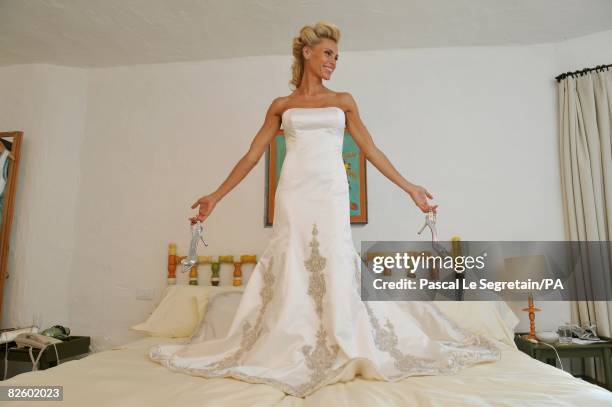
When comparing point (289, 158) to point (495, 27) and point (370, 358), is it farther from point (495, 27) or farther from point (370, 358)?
point (495, 27)

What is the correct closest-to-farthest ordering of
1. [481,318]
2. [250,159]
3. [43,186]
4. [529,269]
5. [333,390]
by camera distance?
[333,390] < [250,159] < [481,318] < [529,269] < [43,186]

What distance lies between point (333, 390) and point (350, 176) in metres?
2.19

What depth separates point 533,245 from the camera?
130 inches

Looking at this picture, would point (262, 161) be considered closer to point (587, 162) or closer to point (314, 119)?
point (314, 119)

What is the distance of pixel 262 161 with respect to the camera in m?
3.57

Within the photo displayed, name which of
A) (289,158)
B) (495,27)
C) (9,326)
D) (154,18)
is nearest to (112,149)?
(154,18)

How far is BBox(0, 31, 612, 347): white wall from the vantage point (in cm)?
341

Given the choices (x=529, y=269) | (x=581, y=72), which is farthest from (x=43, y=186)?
(x=581, y=72)

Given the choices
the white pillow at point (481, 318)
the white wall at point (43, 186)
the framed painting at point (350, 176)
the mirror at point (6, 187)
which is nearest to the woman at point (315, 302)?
the white pillow at point (481, 318)

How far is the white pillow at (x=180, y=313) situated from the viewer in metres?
2.82

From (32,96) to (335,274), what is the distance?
3.58 metres

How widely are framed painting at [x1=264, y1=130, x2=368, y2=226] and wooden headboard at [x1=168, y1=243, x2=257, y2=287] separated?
36 cm

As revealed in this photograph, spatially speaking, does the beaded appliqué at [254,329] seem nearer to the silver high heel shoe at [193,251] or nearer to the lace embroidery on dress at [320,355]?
the lace embroidery on dress at [320,355]

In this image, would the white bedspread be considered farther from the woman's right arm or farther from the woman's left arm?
the woman's left arm
